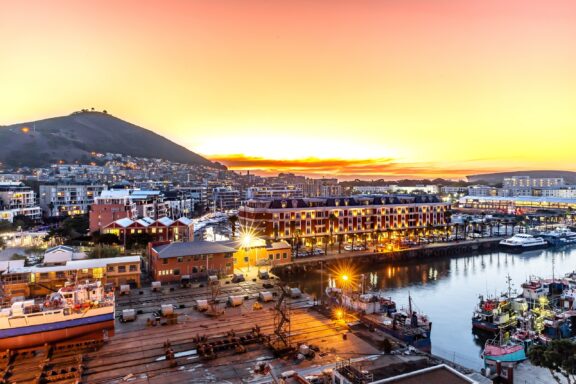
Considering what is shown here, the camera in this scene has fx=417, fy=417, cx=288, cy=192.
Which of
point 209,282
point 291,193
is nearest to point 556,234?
point 209,282

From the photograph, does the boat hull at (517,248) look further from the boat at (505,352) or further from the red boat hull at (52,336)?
the red boat hull at (52,336)

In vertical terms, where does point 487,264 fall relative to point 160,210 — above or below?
below

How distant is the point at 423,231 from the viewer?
5034cm

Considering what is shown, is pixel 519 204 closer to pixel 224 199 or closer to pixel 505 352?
pixel 224 199

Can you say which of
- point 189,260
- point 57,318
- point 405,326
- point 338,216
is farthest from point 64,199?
point 405,326

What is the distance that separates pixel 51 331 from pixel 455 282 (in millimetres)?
26526

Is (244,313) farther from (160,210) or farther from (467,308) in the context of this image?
(160,210)

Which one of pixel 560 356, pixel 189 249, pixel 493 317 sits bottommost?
pixel 493 317

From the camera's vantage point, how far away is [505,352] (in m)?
15.4

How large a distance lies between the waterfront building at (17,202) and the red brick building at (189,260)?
113ft

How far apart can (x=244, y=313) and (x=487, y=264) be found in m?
27.7

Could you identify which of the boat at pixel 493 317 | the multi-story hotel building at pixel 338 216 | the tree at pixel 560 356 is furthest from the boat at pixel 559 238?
the tree at pixel 560 356

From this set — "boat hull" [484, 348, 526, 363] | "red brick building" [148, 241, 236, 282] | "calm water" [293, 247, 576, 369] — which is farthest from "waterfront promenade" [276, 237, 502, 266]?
"boat hull" [484, 348, 526, 363]

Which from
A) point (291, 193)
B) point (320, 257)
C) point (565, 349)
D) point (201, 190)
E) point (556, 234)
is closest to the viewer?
point (565, 349)
